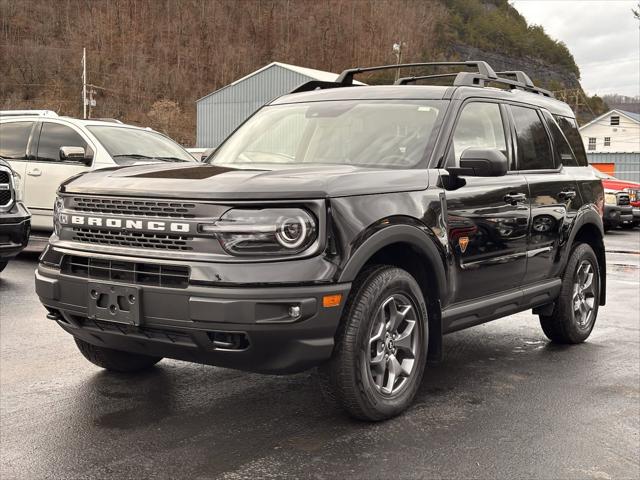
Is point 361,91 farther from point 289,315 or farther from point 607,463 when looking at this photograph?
point 607,463

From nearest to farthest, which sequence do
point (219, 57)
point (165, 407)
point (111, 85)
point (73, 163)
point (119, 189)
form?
1. point (119, 189)
2. point (165, 407)
3. point (73, 163)
4. point (111, 85)
5. point (219, 57)

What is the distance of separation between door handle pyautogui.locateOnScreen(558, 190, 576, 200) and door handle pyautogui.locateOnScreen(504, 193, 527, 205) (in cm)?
66

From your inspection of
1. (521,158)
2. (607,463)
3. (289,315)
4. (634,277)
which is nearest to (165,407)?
(289,315)

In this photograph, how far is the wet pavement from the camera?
3453 millimetres

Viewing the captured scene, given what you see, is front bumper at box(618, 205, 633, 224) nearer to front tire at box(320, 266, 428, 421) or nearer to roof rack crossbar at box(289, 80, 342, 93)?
roof rack crossbar at box(289, 80, 342, 93)

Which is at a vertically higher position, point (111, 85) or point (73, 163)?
point (111, 85)

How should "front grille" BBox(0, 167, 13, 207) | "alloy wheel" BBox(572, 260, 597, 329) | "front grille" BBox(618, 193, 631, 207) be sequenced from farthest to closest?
"front grille" BBox(618, 193, 631, 207)
"front grille" BBox(0, 167, 13, 207)
"alloy wheel" BBox(572, 260, 597, 329)

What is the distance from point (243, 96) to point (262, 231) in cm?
4968

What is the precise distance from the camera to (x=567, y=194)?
581 centimetres

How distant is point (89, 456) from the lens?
11.5 ft

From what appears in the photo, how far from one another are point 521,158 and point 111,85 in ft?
309

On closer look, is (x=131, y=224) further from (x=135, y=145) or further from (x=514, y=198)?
(x=135, y=145)

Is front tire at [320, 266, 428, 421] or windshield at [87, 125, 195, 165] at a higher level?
windshield at [87, 125, 195, 165]

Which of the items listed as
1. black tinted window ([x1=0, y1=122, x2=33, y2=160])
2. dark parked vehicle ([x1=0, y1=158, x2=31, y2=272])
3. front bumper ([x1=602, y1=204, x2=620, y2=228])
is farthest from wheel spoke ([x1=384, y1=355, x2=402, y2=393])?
front bumper ([x1=602, y1=204, x2=620, y2=228])
